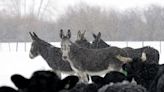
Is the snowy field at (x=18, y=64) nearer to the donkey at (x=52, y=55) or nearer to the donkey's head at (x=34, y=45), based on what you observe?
the donkey at (x=52, y=55)

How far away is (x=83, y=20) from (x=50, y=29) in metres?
4.36

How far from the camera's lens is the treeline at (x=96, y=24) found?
52875 millimetres

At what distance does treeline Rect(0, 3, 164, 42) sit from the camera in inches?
2082

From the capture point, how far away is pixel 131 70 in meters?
5.53

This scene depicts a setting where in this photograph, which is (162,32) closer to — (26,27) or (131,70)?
(26,27)

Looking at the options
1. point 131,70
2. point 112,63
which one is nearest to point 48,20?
point 112,63

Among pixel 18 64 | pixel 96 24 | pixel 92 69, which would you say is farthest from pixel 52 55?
pixel 96 24

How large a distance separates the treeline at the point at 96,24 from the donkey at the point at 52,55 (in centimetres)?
3596

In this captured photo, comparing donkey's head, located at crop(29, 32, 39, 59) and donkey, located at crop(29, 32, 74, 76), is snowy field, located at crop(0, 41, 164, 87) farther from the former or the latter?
donkey's head, located at crop(29, 32, 39, 59)

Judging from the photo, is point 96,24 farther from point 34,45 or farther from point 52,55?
point 52,55

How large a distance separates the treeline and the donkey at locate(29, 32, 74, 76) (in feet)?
118

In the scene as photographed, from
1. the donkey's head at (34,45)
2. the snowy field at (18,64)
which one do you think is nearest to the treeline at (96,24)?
the snowy field at (18,64)

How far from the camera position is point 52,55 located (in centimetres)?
1228

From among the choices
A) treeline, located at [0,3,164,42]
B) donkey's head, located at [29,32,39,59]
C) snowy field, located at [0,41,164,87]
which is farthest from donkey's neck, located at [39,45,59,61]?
treeline, located at [0,3,164,42]
